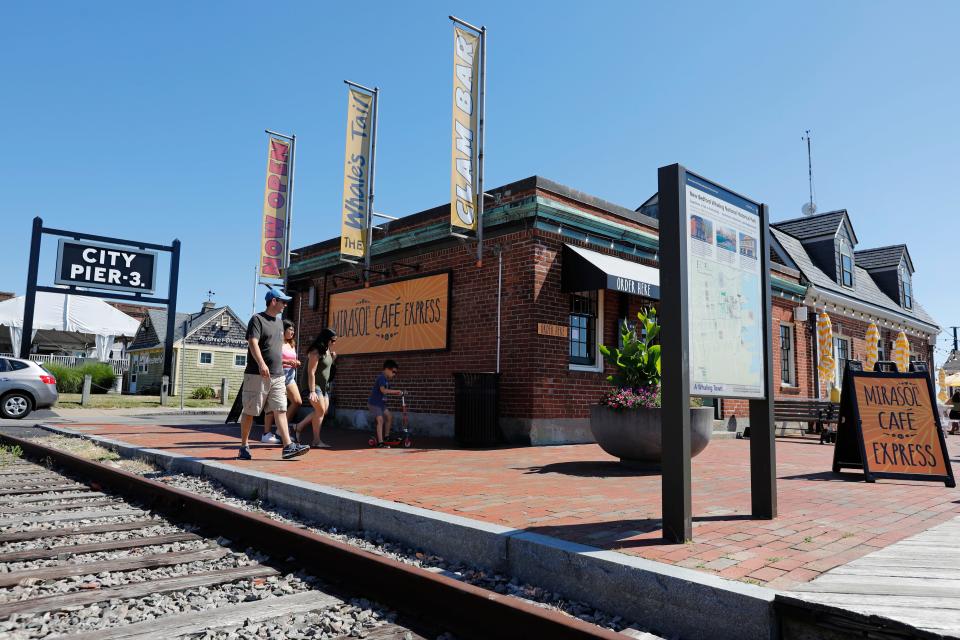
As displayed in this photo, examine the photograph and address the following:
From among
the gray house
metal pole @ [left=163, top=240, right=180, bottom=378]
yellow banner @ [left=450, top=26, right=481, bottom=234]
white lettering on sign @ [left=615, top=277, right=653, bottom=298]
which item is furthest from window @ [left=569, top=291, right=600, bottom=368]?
the gray house

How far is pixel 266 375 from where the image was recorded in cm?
711

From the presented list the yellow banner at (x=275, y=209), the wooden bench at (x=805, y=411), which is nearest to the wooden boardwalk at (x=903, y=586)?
the wooden bench at (x=805, y=411)

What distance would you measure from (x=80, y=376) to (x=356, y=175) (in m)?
25.0

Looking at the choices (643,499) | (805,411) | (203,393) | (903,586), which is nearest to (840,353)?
(805,411)

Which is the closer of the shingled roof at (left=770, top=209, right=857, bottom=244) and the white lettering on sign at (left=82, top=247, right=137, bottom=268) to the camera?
the white lettering on sign at (left=82, top=247, right=137, bottom=268)

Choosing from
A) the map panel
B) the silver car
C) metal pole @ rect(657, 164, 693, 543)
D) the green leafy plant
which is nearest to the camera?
metal pole @ rect(657, 164, 693, 543)

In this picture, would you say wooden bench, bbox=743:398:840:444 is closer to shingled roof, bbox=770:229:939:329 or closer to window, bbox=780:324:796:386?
window, bbox=780:324:796:386

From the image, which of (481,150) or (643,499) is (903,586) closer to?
(643,499)

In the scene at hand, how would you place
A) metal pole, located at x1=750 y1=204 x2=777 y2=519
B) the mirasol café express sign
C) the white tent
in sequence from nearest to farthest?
metal pole, located at x1=750 y1=204 x2=777 y2=519 → the mirasol café express sign → the white tent

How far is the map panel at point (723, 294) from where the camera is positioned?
3.98m

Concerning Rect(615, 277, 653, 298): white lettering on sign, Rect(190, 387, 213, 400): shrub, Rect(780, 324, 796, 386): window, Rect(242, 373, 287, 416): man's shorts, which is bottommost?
Rect(190, 387, 213, 400): shrub

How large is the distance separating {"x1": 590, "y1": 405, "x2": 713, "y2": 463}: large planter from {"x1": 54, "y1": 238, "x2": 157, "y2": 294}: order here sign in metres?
19.3

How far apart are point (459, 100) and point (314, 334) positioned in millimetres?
7226

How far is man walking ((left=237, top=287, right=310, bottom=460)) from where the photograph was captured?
7.07 meters
